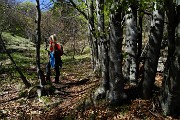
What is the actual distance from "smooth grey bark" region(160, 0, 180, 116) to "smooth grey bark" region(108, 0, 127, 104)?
4.15 ft

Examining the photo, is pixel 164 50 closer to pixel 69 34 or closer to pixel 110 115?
pixel 110 115

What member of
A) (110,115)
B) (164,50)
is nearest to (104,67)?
(110,115)

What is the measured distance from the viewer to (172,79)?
7.88 meters

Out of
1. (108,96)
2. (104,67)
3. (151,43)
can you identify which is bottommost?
(108,96)

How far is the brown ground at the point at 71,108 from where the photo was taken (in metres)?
8.84

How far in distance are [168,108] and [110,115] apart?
64.8 inches

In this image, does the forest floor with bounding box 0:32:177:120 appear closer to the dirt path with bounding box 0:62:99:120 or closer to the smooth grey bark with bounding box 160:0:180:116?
the dirt path with bounding box 0:62:99:120

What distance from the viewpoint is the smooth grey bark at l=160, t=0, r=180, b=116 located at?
24.6 ft

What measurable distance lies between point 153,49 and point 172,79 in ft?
3.89

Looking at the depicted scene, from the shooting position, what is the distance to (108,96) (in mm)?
9398

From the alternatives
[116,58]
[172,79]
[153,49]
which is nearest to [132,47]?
[153,49]

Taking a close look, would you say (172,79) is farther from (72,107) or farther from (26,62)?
(26,62)

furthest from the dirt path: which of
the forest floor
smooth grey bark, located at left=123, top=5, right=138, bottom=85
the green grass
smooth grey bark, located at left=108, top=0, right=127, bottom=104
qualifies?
the green grass

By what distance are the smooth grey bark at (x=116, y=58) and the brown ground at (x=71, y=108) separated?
0.37 metres
